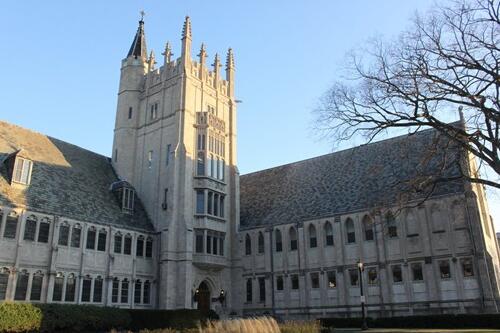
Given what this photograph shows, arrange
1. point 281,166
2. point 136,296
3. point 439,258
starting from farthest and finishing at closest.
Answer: point 281,166
point 136,296
point 439,258

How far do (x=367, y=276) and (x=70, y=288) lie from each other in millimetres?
24627

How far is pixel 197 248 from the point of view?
4175 cm

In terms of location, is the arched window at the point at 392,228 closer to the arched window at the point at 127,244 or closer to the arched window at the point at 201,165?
the arched window at the point at 201,165

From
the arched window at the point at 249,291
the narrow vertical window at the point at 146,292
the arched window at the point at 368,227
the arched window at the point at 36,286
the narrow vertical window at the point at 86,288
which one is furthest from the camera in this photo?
the arched window at the point at 249,291

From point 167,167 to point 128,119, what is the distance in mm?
8704

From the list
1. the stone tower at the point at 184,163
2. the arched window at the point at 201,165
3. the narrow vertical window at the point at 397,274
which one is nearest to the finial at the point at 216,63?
the stone tower at the point at 184,163

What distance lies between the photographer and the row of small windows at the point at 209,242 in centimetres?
4200

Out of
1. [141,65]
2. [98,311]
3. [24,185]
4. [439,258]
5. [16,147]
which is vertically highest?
[141,65]

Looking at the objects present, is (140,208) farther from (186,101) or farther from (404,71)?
(404,71)

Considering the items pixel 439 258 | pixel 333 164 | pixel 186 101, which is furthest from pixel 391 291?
pixel 186 101

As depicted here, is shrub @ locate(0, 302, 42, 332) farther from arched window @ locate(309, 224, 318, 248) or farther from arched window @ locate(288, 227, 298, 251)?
arched window @ locate(309, 224, 318, 248)

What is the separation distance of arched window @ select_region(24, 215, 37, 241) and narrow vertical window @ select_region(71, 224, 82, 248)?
3111mm

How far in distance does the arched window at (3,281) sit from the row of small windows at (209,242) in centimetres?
1608

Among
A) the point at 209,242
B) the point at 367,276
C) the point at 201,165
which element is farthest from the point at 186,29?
the point at 367,276
